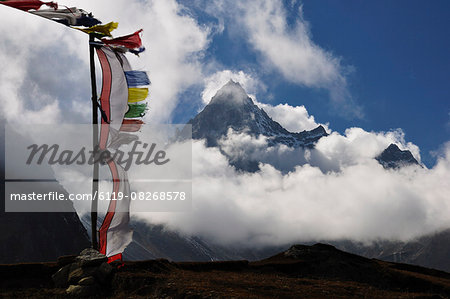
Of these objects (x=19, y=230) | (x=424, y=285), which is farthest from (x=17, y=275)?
(x=19, y=230)

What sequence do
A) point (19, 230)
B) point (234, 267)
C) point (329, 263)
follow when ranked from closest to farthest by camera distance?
point (234, 267)
point (329, 263)
point (19, 230)

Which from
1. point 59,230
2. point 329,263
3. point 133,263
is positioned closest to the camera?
point 133,263

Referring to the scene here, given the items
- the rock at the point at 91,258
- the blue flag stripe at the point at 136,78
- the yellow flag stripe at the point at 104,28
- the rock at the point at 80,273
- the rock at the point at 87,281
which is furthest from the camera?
the blue flag stripe at the point at 136,78

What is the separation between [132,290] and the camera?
1581 centimetres

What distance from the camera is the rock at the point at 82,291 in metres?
15.4

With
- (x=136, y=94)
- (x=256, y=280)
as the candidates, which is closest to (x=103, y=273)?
(x=256, y=280)

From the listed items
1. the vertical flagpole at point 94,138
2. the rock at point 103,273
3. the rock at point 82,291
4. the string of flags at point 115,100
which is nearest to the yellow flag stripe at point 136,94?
the string of flags at point 115,100

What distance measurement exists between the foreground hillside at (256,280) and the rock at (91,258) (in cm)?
93

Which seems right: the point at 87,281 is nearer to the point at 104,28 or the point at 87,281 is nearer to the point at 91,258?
the point at 91,258

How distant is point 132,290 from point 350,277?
14298 millimetres

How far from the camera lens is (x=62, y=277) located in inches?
683

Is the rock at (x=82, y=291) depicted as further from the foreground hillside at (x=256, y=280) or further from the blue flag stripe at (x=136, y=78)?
the blue flag stripe at (x=136, y=78)

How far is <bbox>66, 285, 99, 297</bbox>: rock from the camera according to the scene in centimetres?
1542

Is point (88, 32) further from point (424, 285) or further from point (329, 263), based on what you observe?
point (424, 285)
